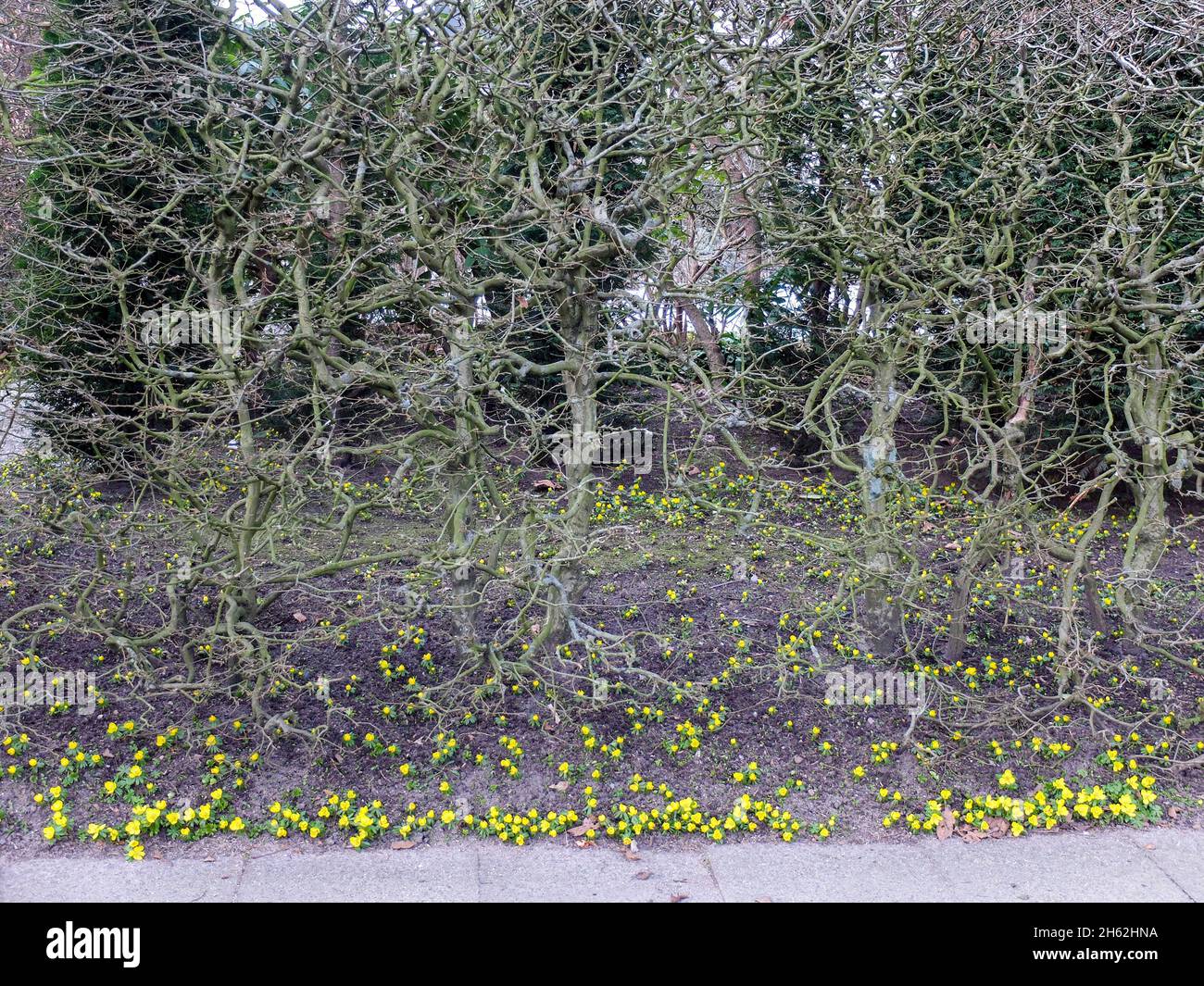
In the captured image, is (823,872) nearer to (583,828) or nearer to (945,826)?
(945,826)

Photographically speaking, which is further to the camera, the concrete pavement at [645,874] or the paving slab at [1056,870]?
the paving slab at [1056,870]

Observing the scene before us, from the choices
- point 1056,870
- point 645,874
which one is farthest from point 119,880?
point 1056,870

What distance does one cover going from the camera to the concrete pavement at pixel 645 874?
3830 millimetres

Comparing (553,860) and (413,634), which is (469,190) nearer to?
(413,634)

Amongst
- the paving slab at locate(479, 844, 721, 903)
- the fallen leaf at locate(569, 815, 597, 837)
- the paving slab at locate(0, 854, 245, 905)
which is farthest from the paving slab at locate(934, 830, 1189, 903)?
the paving slab at locate(0, 854, 245, 905)

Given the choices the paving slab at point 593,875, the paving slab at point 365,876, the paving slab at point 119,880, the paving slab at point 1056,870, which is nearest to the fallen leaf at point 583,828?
the paving slab at point 593,875

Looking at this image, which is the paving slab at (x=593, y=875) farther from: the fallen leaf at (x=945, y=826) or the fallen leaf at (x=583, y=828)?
the fallen leaf at (x=945, y=826)

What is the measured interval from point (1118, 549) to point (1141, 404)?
8.97 feet

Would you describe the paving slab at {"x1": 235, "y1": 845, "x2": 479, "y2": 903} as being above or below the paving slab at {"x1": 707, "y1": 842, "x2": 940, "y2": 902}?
above

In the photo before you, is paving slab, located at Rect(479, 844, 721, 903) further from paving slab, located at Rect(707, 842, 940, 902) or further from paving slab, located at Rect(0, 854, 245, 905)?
paving slab, located at Rect(0, 854, 245, 905)

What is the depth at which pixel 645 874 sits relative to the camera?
13.3 ft

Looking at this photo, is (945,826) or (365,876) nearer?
(365,876)

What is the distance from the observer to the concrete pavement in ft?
12.6

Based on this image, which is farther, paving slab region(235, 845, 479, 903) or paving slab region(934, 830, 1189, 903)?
paving slab region(934, 830, 1189, 903)
